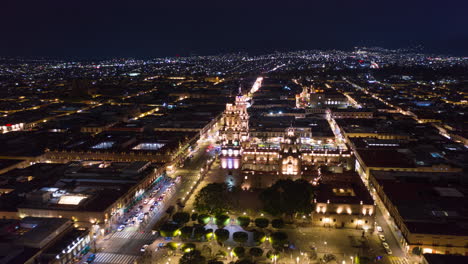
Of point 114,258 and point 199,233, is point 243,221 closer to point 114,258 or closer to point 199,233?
point 199,233

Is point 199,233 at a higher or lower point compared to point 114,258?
higher

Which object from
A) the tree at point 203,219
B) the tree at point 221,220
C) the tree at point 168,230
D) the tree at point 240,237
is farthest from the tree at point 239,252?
the tree at point 168,230

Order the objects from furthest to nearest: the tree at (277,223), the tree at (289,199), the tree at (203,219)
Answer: the tree at (289,199)
the tree at (203,219)
the tree at (277,223)

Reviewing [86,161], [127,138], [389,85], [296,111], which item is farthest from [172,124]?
[389,85]

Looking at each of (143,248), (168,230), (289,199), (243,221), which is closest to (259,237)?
(243,221)

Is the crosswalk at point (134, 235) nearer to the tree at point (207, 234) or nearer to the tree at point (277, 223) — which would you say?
the tree at point (207, 234)

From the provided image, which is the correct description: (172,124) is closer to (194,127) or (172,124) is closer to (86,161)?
(194,127)

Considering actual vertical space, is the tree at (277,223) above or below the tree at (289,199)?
below
